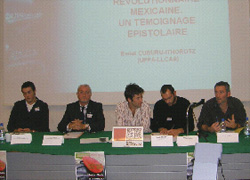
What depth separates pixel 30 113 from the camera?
4215 mm

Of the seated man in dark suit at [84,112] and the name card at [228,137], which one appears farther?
the seated man in dark suit at [84,112]

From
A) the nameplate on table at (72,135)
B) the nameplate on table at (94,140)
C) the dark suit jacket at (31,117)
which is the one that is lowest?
the nameplate on table at (94,140)

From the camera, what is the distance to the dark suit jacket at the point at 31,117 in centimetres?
418

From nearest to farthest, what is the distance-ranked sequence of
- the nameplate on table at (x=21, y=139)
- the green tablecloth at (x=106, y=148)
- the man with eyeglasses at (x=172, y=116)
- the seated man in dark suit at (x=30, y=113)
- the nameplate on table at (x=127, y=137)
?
the green tablecloth at (x=106, y=148)
the nameplate on table at (x=127, y=137)
the nameplate on table at (x=21, y=139)
the man with eyeglasses at (x=172, y=116)
the seated man in dark suit at (x=30, y=113)

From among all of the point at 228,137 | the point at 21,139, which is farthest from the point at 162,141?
the point at 21,139

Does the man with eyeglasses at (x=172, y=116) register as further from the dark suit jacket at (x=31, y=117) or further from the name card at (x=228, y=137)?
the dark suit jacket at (x=31, y=117)

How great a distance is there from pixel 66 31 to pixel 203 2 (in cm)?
204

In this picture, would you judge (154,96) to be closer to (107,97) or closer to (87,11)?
(107,97)

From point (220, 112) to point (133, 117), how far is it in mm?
944

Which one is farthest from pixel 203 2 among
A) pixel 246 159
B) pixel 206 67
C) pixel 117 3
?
pixel 246 159

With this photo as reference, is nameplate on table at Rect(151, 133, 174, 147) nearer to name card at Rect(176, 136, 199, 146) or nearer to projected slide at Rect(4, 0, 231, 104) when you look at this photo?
name card at Rect(176, 136, 199, 146)

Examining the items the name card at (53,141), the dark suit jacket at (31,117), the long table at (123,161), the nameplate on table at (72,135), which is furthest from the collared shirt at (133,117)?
the dark suit jacket at (31,117)

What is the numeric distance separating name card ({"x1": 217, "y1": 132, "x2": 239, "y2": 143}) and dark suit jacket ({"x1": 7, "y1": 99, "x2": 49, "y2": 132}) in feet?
7.04

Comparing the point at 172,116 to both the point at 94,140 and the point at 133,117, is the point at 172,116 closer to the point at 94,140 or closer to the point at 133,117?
the point at 133,117
